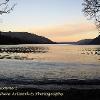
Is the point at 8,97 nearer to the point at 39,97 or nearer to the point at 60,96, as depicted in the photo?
the point at 39,97

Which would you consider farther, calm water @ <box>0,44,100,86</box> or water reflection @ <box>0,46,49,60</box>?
water reflection @ <box>0,46,49,60</box>

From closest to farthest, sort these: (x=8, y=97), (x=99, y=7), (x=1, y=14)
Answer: (x=8, y=97) < (x=1, y=14) < (x=99, y=7)

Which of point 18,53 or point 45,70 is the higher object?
point 18,53

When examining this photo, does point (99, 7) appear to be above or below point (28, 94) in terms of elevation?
above

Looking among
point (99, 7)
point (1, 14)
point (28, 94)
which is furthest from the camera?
point (99, 7)

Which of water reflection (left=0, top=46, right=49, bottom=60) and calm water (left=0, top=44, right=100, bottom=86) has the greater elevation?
water reflection (left=0, top=46, right=49, bottom=60)

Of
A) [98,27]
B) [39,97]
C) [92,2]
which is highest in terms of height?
[92,2]

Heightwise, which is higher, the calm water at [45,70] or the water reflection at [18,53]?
the water reflection at [18,53]

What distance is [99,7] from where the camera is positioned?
24.0m

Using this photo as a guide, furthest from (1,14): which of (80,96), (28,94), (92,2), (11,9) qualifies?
(80,96)

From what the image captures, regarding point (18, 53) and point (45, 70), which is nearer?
point (45, 70)

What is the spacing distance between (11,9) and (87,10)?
6617mm

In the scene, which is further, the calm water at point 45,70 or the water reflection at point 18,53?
the water reflection at point 18,53

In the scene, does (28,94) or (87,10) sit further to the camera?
(87,10)
